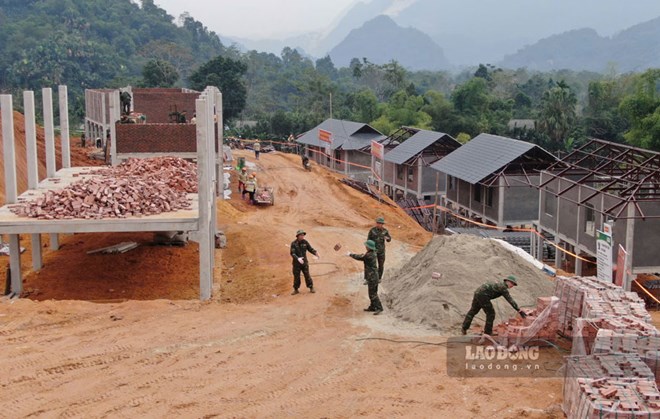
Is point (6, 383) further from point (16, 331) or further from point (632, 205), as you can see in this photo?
point (632, 205)

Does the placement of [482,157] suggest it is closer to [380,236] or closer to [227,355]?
[380,236]

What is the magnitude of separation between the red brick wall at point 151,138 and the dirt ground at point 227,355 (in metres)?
7.84

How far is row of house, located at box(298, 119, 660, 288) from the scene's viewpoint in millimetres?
21844

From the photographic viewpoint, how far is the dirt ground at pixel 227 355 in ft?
34.7

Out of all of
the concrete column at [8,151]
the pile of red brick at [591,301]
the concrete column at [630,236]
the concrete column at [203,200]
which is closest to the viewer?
the pile of red brick at [591,301]

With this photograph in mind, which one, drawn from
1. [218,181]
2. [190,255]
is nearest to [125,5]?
[218,181]

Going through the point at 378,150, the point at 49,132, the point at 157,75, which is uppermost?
the point at 157,75

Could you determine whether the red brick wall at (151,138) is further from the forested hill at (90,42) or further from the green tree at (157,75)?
the forested hill at (90,42)

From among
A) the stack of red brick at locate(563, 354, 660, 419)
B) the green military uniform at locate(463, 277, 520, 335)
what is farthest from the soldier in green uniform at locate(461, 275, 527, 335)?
the stack of red brick at locate(563, 354, 660, 419)

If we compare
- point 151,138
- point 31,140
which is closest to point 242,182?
point 151,138

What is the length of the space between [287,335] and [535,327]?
4.24 m

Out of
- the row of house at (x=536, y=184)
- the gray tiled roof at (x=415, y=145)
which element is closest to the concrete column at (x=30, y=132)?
the row of house at (x=536, y=184)

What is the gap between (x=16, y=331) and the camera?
13.8m
